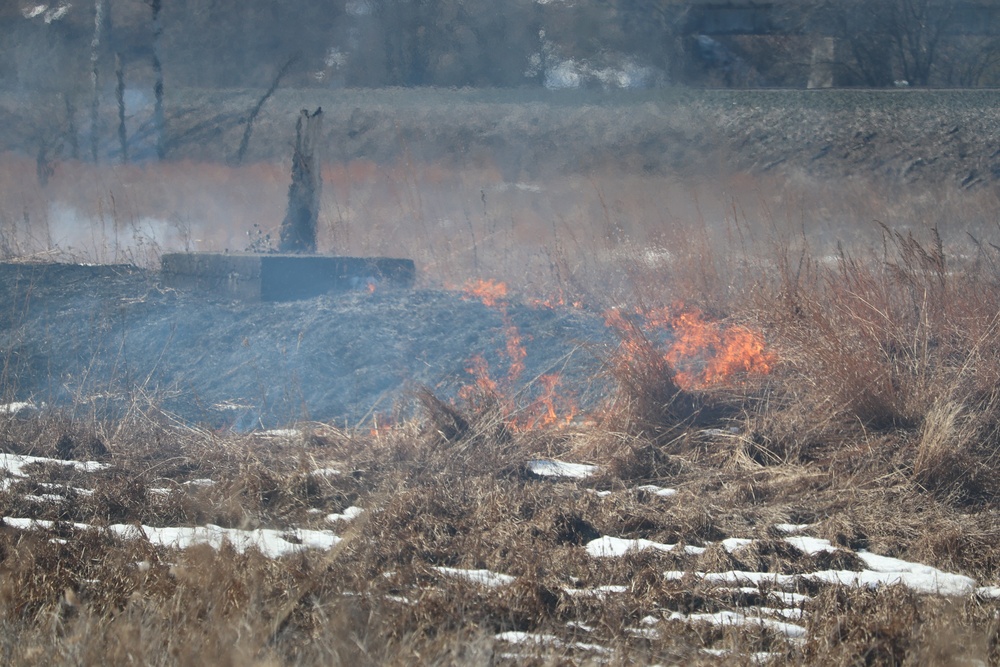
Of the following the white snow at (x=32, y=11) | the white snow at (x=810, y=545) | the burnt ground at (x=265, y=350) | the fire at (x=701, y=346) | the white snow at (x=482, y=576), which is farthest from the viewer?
the white snow at (x=32, y=11)

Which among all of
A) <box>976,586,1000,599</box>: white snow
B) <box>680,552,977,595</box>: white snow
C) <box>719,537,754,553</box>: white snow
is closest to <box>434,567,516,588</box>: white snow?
<box>680,552,977,595</box>: white snow

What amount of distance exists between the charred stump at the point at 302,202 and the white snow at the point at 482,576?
580 centimetres

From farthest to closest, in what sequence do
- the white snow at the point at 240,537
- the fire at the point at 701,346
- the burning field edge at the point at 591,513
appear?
the fire at the point at 701,346 < the white snow at the point at 240,537 < the burning field edge at the point at 591,513

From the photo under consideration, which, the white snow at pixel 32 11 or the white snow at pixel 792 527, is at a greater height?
the white snow at pixel 32 11

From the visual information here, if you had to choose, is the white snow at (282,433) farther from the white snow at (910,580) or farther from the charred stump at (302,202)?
the charred stump at (302,202)

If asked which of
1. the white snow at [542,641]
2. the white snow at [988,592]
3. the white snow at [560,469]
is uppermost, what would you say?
the white snow at [542,641]

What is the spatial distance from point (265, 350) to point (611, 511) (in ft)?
11.4

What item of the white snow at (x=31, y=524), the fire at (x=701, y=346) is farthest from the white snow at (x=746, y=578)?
the white snow at (x=31, y=524)

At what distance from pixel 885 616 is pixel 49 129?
20988mm

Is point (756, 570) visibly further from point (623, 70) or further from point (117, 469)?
point (623, 70)

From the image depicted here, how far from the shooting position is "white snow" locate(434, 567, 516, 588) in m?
3.35

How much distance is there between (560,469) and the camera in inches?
196

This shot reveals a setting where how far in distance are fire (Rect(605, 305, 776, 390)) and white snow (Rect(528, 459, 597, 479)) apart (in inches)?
36.5

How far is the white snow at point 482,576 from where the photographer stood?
3352 mm
